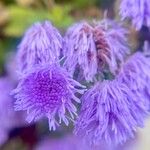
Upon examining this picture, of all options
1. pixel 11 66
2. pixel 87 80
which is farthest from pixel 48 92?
pixel 11 66

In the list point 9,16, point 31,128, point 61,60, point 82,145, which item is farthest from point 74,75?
point 9,16

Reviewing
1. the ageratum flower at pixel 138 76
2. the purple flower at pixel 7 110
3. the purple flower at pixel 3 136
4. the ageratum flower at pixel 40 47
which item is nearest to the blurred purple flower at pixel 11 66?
the purple flower at pixel 7 110

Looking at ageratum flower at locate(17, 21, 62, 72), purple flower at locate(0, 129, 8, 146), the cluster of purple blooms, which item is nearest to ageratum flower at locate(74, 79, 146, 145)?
the cluster of purple blooms

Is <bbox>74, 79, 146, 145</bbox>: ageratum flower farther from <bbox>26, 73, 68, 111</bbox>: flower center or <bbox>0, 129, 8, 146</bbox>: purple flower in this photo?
<bbox>0, 129, 8, 146</bbox>: purple flower

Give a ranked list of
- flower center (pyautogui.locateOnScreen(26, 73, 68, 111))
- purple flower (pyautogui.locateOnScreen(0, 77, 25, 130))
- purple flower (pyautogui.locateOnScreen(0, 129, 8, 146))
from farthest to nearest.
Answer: purple flower (pyautogui.locateOnScreen(0, 129, 8, 146)) → purple flower (pyautogui.locateOnScreen(0, 77, 25, 130)) → flower center (pyautogui.locateOnScreen(26, 73, 68, 111))

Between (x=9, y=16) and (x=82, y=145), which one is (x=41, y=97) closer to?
(x=82, y=145)

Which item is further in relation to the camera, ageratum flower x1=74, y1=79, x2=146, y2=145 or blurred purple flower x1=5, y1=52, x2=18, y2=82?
blurred purple flower x1=5, y1=52, x2=18, y2=82

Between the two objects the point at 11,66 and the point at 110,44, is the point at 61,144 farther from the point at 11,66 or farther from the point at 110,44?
the point at 110,44
